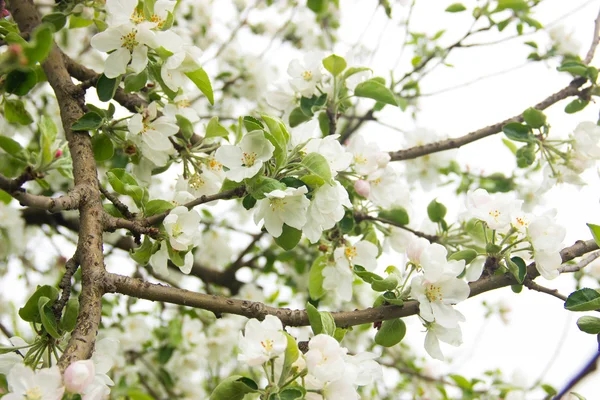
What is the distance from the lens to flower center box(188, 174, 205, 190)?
4.49 feet

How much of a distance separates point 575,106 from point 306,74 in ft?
2.72

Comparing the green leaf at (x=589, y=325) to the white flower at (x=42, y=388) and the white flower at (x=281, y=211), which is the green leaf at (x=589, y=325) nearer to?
the white flower at (x=281, y=211)

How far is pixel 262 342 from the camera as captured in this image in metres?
0.90

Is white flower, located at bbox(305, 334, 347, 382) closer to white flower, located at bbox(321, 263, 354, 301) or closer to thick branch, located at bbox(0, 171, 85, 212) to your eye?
thick branch, located at bbox(0, 171, 85, 212)

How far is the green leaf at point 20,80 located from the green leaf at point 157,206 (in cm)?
35

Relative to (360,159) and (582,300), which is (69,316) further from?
(582,300)

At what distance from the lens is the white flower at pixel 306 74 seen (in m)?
1.51

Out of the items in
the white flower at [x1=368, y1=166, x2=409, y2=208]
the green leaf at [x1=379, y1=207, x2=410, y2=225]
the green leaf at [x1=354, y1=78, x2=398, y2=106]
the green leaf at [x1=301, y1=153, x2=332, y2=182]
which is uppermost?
the green leaf at [x1=301, y1=153, x2=332, y2=182]

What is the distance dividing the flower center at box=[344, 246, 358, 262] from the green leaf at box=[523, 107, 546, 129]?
1.96 feet

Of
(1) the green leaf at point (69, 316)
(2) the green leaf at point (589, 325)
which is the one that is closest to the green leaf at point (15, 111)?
(1) the green leaf at point (69, 316)

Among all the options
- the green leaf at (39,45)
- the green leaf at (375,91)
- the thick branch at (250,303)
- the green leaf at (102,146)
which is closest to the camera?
the green leaf at (39,45)

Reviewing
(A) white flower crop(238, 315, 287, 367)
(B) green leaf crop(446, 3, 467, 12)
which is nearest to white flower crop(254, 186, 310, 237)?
(A) white flower crop(238, 315, 287, 367)

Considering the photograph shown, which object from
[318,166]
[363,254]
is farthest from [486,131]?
[318,166]

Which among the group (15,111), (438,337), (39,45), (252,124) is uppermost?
(39,45)
